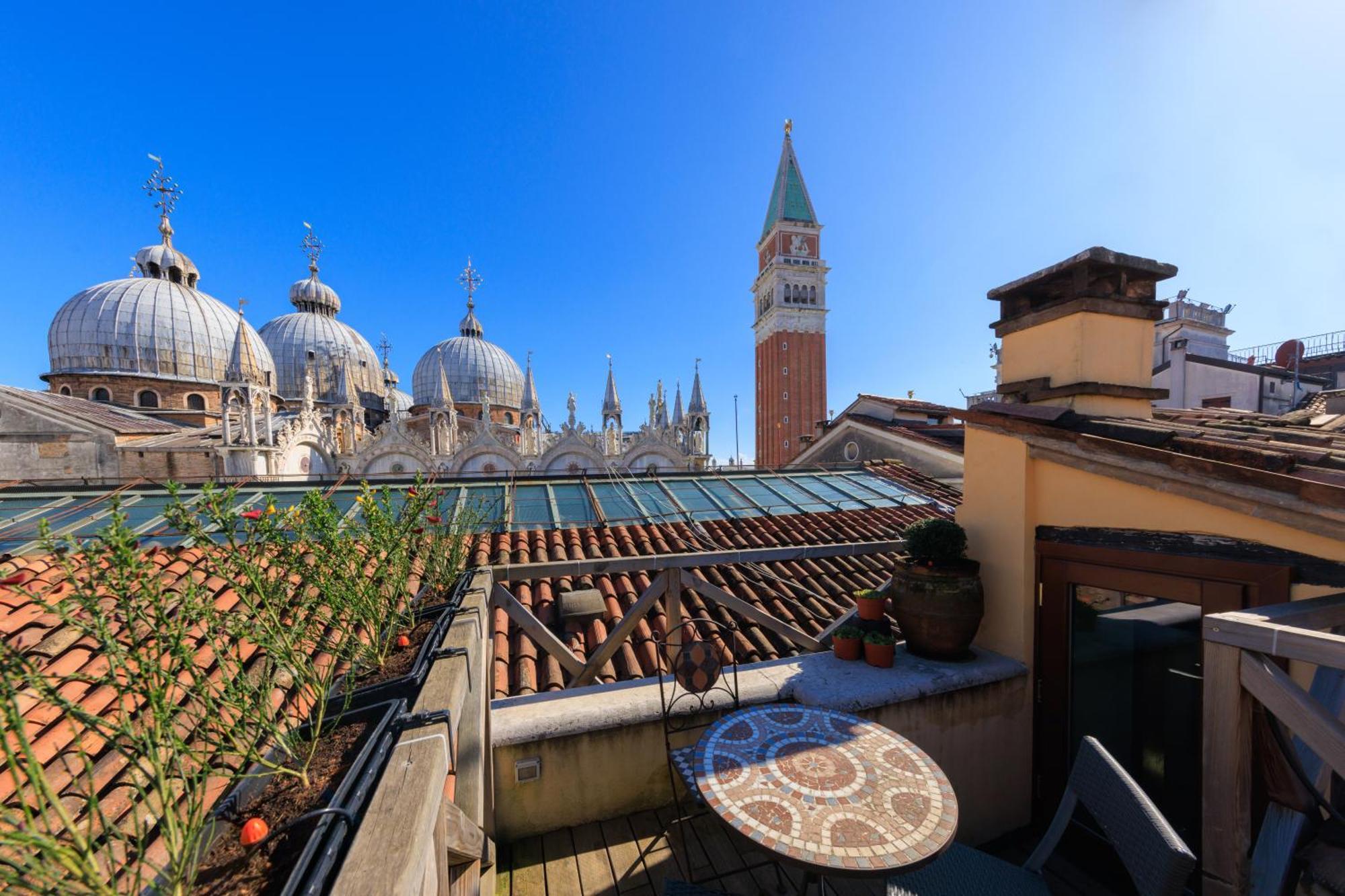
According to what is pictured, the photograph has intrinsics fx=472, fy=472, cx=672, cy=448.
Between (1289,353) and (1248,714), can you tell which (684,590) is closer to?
(1248,714)

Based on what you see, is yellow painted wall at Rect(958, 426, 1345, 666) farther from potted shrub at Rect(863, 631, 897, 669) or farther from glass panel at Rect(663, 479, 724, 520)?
glass panel at Rect(663, 479, 724, 520)

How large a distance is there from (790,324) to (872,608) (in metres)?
42.2

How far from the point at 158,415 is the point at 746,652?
38531 millimetres

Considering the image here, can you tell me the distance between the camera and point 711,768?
2.38 m

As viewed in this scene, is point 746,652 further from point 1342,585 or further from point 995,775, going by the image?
point 1342,585

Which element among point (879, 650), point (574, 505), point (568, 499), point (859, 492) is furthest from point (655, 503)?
point (879, 650)

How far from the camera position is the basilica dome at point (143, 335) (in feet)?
91.8

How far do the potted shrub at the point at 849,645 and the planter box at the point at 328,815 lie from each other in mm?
3089

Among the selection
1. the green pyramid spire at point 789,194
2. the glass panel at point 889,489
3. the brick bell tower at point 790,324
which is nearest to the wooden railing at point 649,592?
the glass panel at point 889,489


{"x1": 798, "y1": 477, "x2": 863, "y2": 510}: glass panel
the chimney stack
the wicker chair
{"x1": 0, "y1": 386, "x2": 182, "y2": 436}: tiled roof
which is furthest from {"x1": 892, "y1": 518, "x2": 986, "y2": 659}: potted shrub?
{"x1": 0, "y1": 386, "x2": 182, "y2": 436}: tiled roof

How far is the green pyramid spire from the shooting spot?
45.1 meters

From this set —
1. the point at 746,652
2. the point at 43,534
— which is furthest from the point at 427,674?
the point at 746,652

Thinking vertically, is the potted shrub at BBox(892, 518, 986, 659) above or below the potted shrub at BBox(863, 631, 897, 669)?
above

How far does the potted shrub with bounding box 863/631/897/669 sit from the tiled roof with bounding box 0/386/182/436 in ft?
83.4
